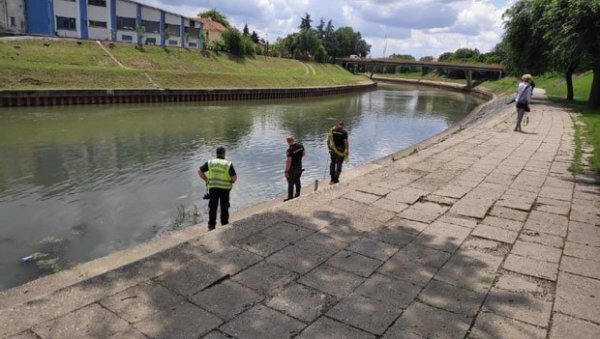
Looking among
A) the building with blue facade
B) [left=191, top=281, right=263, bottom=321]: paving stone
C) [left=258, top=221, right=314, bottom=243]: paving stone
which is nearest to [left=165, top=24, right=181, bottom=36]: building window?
the building with blue facade

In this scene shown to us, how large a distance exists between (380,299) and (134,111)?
2768cm

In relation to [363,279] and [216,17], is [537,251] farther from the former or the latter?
[216,17]

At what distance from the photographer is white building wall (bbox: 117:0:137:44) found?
5759 cm

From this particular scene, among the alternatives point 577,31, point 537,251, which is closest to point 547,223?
point 537,251

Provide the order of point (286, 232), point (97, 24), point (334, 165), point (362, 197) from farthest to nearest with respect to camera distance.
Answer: point (97, 24) → point (334, 165) → point (362, 197) → point (286, 232)

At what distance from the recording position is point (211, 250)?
4.81 m

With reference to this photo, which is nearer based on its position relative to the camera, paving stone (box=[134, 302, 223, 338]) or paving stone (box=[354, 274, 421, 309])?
paving stone (box=[134, 302, 223, 338])

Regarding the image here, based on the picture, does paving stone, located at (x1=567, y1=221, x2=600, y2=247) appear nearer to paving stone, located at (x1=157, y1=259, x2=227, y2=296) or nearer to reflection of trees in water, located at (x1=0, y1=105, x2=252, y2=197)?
paving stone, located at (x1=157, y1=259, x2=227, y2=296)

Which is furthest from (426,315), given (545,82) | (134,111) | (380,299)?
(545,82)

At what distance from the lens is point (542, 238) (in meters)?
5.50

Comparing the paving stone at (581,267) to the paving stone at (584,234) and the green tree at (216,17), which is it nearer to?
the paving stone at (584,234)

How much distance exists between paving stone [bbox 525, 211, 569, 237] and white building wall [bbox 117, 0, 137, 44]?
2333 inches

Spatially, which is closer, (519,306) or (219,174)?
(519,306)

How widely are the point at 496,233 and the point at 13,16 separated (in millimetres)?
59311
